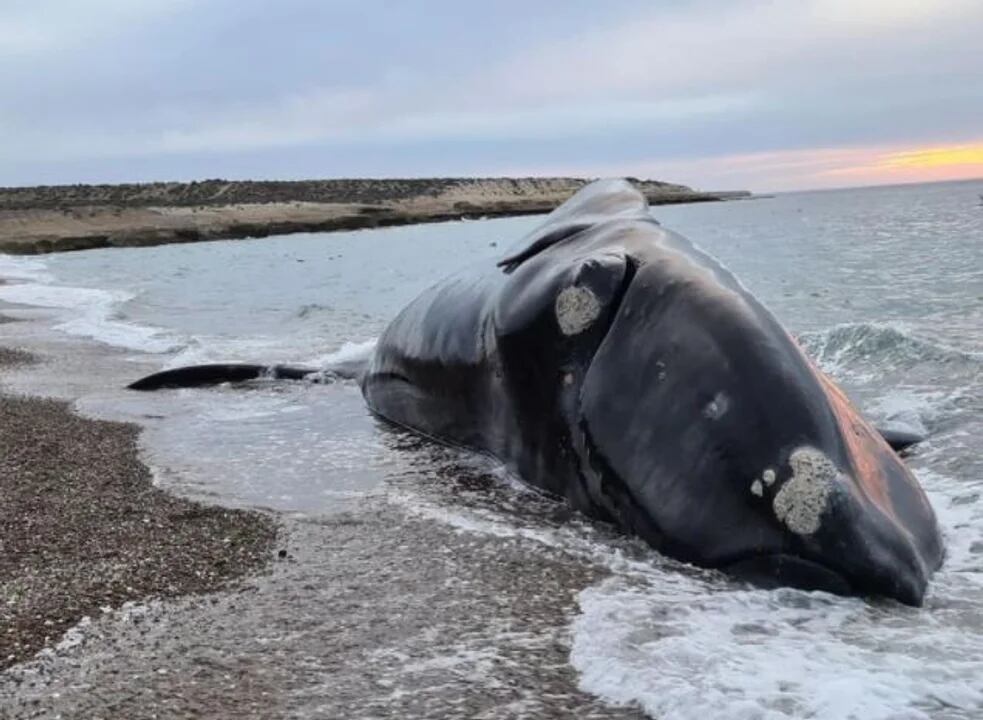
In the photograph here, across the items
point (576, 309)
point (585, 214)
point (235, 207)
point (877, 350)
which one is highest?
point (235, 207)

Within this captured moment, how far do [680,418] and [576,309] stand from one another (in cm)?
105

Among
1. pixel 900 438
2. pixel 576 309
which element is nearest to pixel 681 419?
pixel 576 309

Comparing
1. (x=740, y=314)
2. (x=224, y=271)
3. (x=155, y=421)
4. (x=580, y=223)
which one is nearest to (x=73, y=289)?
(x=224, y=271)

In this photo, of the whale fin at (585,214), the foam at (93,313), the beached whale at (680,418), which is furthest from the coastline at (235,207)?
the beached whale at (680,418)

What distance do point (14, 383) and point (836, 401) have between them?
989 centimetres

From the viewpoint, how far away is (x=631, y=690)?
3785 mm

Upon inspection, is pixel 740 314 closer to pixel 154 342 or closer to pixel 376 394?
pixel 376 394

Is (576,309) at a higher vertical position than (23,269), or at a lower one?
higher

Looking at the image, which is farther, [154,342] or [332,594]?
[154,342]

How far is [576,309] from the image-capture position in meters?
5.90

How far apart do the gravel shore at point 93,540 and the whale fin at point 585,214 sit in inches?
94.8

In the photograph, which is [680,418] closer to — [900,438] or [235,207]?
[900,438]

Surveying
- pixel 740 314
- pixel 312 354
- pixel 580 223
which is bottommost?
pixel 312 354

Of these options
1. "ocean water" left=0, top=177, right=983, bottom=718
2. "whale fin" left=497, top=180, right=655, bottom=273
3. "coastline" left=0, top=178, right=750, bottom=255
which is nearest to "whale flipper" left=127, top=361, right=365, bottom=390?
"ocean water" left=0, top=177, right=983, bottom=718
